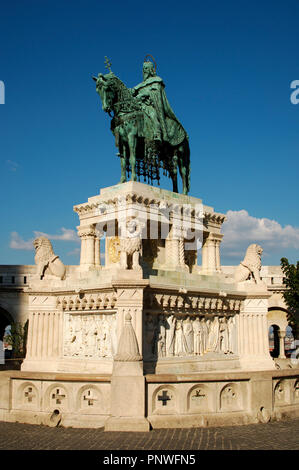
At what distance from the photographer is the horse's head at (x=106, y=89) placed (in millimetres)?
21219

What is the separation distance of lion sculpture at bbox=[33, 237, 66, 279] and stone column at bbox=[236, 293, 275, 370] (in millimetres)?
6013

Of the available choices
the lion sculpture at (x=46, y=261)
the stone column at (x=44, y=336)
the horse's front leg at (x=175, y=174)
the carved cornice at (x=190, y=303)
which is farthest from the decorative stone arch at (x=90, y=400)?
the horse's front leg at (x=175, y=174)

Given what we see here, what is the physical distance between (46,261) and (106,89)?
8489mm

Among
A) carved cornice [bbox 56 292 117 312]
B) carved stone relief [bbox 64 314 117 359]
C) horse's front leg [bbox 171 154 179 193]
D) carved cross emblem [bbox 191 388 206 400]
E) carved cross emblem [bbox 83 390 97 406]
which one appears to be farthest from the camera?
horse's front leg [bbox 171 154 179 193]

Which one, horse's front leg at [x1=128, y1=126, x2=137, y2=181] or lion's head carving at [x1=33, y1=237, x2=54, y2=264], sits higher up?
horse's front leg at [x1=128, y1=126, x2=137, y2=181]

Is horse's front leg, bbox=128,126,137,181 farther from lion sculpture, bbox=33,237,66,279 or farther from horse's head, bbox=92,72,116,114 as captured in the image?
lion sculpture, bbox=33,237,66,279

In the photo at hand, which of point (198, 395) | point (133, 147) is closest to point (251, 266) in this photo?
point (198, 395)

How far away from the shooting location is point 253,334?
16484mm

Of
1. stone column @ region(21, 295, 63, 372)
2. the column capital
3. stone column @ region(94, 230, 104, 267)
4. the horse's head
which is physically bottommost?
stone column @ region(21, 295, 63, 372)

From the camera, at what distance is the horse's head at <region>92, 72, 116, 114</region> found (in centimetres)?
2122

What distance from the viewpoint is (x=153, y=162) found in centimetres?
2256

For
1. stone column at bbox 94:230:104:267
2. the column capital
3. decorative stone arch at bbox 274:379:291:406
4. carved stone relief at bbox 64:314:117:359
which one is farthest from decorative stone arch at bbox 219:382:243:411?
the column capital
